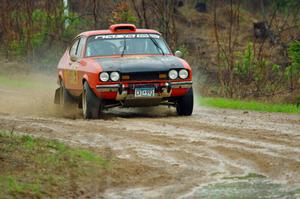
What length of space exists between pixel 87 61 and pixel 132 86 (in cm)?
126

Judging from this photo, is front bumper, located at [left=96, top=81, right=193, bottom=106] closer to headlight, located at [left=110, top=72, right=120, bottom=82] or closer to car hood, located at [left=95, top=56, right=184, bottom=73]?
headlight, located at [left=110, top=72, right=120, bottom=82]

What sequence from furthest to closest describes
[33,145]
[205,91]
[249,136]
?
[205,91] < [249,136] < [33,145]

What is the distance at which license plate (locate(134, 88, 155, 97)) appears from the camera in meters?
14.2

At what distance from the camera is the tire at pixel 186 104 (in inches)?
579

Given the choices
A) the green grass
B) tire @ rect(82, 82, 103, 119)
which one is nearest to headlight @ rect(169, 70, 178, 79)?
tire @ rect(82, 82, 103, 119)

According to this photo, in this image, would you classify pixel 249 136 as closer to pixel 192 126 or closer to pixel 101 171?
pixel 192 126

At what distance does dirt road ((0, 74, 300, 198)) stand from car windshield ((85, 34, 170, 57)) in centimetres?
109

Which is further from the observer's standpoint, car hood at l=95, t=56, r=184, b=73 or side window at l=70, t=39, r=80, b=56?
side window at l=70, t=39, r=80, b=56

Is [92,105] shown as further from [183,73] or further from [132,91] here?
[183,73]

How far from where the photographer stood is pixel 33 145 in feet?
32.5

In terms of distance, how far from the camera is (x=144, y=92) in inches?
561

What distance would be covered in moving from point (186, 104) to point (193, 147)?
4.27 meters

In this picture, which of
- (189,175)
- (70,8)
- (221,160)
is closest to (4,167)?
(189,175)

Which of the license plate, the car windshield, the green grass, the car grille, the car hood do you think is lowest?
the green grass
